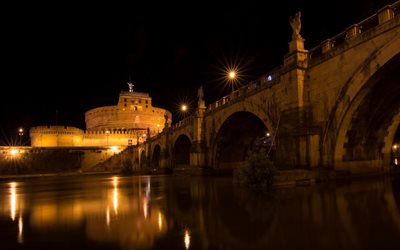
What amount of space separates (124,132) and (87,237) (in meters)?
82.0

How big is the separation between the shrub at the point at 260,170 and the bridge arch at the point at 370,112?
3974 mm

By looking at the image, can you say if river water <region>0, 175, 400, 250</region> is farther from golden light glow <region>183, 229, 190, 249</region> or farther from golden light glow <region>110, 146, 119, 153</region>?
golden light glow <region>110, 146, 119, 153</region>

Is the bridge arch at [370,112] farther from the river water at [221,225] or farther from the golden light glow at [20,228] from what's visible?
the golden light glow at [20,228]

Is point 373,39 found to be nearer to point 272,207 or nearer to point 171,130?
point 272,207

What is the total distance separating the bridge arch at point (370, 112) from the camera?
1296 centimetres

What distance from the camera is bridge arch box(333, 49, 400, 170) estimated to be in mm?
12961

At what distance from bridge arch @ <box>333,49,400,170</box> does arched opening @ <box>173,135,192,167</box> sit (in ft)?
93.8

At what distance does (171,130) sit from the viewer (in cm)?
4466

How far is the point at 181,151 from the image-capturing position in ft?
151

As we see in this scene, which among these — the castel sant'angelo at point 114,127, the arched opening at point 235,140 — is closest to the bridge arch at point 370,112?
the arched opening at point 235,140

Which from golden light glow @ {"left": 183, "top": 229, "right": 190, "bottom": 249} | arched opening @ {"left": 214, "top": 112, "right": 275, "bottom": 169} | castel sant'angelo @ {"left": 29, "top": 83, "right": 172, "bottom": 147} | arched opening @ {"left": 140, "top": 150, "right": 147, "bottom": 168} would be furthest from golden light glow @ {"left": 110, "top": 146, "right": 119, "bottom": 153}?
golden light glow @ {"left": 183, "top": 229, "right": 190, "bottom": 249}

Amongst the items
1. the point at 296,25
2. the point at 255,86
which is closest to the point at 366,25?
the point at 296,25

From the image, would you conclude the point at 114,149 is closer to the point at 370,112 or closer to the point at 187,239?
the point at 370,112

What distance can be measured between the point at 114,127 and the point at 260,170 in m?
87.3
